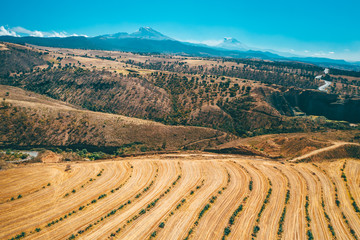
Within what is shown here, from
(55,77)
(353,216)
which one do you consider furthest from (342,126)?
(55,77)

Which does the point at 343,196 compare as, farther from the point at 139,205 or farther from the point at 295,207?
the point at 139,205

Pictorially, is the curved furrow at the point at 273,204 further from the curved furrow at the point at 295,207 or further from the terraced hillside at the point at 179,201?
the curved furrow at the point at 295,207

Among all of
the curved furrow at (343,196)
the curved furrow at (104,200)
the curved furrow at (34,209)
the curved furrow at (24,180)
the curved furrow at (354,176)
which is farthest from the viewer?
the curved furrow at (354,176)

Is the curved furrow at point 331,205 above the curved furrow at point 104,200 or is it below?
above

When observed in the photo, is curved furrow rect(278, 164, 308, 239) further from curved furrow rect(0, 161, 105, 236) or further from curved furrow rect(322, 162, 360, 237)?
curved furrow rect(0, 161, 105, 236)

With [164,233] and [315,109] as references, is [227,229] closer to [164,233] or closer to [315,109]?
[164,233]

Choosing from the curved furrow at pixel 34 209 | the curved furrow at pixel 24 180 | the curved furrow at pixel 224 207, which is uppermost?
the curved furrow at pixel 24 180

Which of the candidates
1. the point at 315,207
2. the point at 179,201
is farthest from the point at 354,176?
the point at 179,201

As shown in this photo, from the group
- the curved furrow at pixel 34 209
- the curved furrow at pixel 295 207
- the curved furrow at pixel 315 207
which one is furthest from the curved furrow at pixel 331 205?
the curved furrow at pixel 34 209

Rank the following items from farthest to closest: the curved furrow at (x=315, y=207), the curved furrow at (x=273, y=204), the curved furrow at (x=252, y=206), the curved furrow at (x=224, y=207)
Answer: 1. the curved furrow at (x=315, y=207)
2. the curved furrow at (x=273, y=204)
3. the curved furrow at (x=252, y=206)
4. the curved furrow at (x=224, y=207)

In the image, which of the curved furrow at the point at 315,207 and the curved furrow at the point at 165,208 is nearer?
the curved furrow at the point at 165,208
